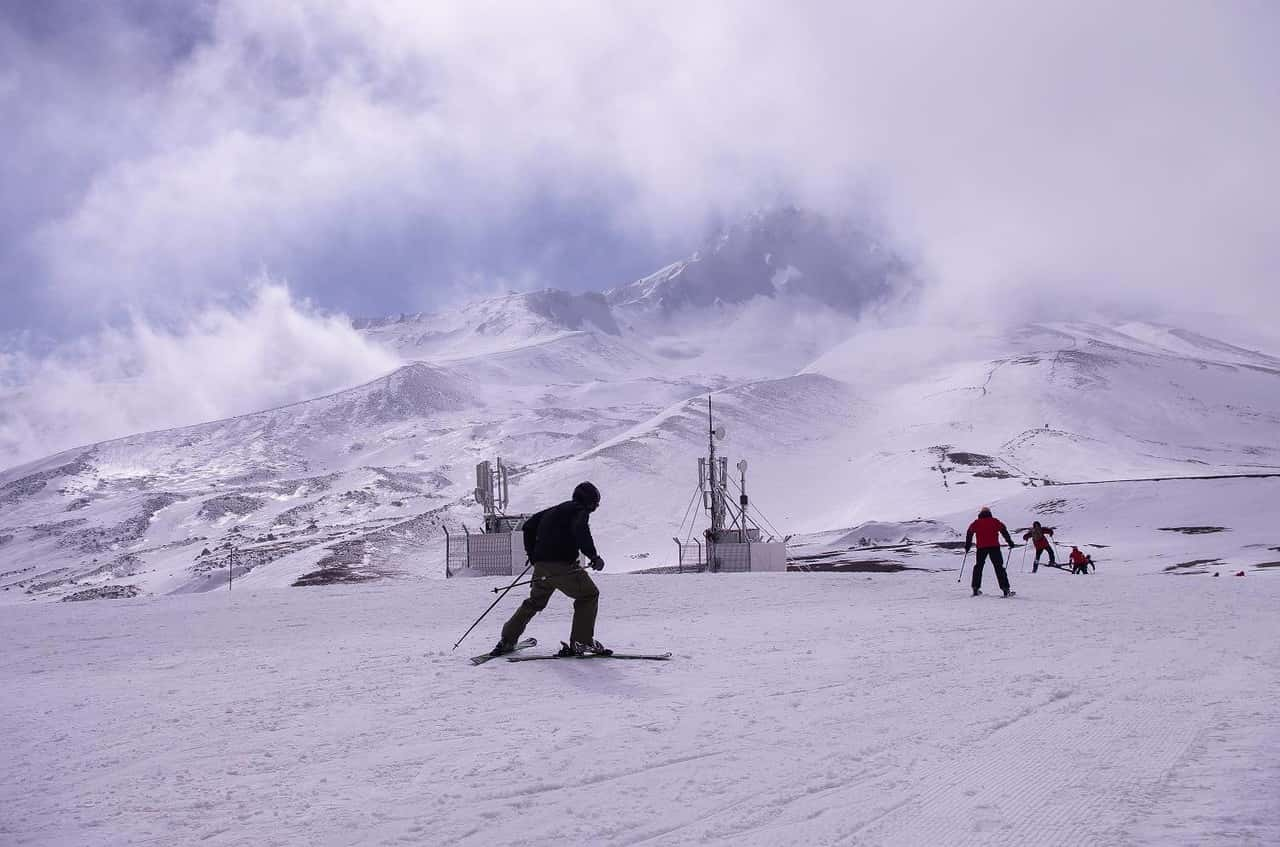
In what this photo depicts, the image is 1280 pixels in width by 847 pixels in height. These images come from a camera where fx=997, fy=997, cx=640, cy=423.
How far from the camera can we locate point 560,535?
428 inches

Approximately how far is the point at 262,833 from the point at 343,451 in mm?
140927

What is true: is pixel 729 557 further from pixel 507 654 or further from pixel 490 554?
pixel 507 654

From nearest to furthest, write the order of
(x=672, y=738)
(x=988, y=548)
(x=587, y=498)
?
(x=672, y=738), (x=587, y=498), (x=988, y=548)

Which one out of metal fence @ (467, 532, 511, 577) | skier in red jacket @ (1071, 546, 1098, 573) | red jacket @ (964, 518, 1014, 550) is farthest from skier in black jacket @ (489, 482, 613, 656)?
metal fence @ (467, 532, 511, 577)

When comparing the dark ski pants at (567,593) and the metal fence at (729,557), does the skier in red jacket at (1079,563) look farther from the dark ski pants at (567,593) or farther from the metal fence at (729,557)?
the dark ski pants at (567,593)

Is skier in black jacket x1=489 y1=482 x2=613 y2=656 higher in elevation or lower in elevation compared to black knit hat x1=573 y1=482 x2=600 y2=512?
lower

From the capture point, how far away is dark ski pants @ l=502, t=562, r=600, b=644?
10.7 metres

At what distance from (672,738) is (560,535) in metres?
4.24

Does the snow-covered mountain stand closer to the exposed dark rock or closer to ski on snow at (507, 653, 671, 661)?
the exposed dark rock

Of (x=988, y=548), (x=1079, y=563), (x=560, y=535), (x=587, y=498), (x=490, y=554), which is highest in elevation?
(x=587, y=498)

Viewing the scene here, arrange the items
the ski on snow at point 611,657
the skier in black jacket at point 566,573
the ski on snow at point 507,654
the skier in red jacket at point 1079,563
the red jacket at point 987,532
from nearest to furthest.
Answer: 1. the ski on snow at point 507,654
2. the ski on snow at point 611,657
3. the skier in black jacket at point 566,573
4. the red jacket at point 987,532
5. the skier in red jacket at point 1079,563

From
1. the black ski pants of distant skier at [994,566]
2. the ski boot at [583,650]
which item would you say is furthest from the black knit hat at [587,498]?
the black ski pants of distant skier at [994,566]

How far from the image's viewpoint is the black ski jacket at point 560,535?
35.3 ft

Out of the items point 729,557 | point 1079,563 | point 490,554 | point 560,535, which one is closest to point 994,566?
point 560,535
